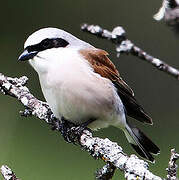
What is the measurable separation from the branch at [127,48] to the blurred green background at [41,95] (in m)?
1.38

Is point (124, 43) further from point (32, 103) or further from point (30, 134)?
point (30, 134)

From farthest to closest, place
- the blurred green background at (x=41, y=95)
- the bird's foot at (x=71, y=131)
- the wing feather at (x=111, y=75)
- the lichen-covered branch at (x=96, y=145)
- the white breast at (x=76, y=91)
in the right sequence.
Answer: the blurred green background at (x=41, y=95) → the wing feather at (x=111, y=75) → the white breast at (x=76, y=91) → the bird's foot at (x=71, y=131) → the lichen-covered branch at (x=96, y=145)

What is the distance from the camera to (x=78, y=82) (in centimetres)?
242

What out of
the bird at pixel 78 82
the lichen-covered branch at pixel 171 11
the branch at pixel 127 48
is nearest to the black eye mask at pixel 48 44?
the bird at pixel 78 82

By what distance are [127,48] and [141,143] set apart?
1.35 meters

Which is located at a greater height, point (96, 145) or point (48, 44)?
point (48, 44)

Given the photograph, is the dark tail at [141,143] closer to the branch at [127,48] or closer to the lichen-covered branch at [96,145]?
the lichen-covered branch at [96,145]

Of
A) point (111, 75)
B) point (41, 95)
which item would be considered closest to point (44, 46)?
point (111, 75)

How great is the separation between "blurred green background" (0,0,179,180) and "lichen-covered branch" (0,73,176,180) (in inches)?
19.4

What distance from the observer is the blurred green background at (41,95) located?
10.1ft

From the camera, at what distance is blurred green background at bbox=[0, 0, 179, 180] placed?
307cm

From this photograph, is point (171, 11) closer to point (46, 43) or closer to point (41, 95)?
point (46, 43)

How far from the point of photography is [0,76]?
8.04ft

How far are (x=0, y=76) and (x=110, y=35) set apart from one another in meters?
1.07
